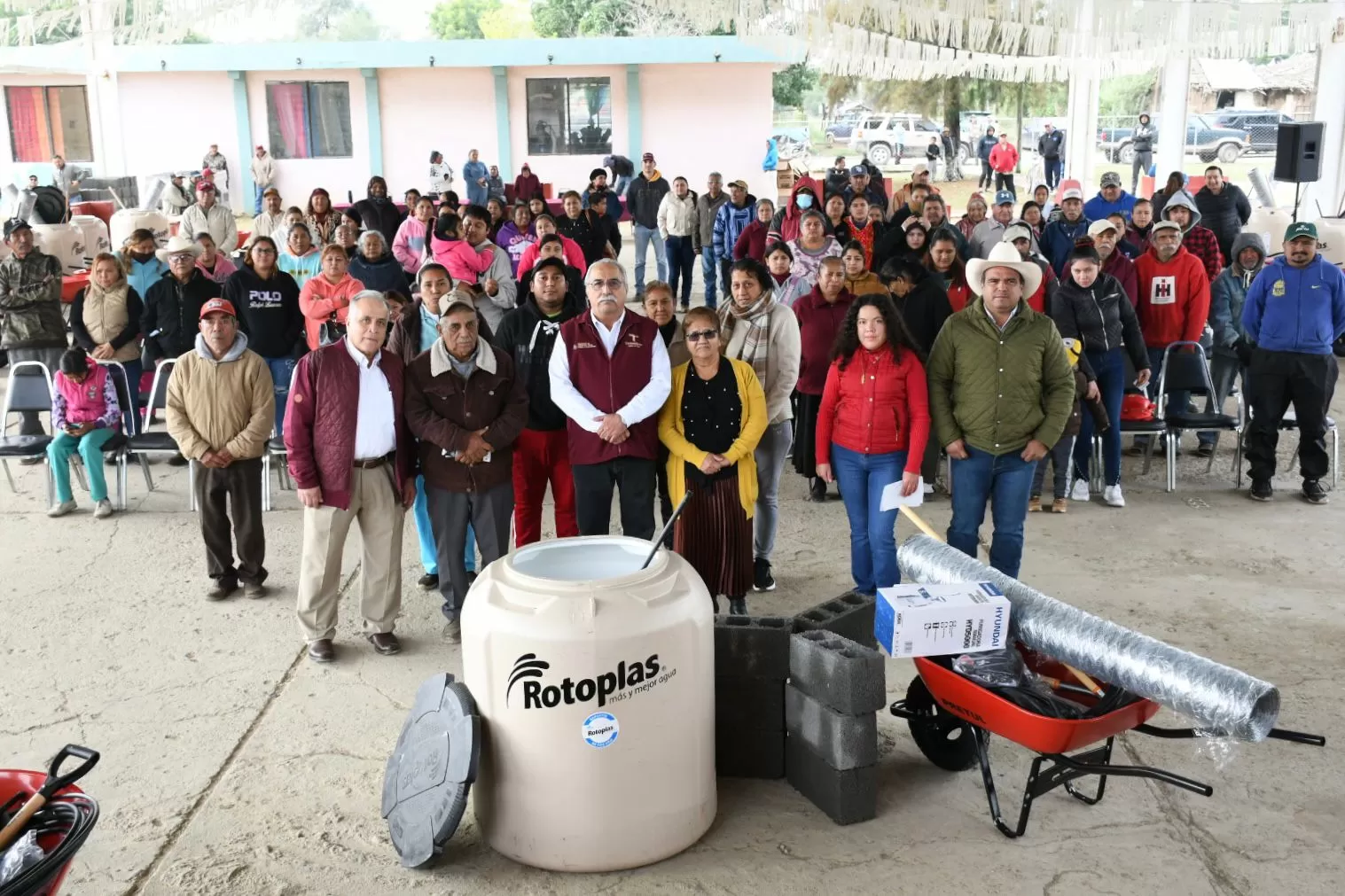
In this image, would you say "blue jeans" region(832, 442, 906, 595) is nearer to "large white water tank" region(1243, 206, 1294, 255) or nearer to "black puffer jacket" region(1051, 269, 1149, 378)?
"black puffer jacket" region(1051, 269, 1149, 378)

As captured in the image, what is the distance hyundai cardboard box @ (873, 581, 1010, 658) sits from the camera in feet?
14.5

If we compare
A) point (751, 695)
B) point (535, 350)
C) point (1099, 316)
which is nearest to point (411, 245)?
point (535, 350)

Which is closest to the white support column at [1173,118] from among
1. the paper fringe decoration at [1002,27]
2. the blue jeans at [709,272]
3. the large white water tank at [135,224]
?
the paper fringe decoration at [1002,27]

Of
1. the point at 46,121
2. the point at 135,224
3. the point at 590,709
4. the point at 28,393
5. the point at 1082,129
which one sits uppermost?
the point at 46,121

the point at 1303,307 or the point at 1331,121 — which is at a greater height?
the point at 1331,121

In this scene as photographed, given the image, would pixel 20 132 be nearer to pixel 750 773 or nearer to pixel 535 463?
pixel 535 463

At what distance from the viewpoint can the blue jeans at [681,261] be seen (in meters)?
17.1

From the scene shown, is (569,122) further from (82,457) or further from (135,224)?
(82,457)

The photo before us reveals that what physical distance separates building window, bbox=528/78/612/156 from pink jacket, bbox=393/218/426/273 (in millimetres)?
16376

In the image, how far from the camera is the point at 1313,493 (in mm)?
8633

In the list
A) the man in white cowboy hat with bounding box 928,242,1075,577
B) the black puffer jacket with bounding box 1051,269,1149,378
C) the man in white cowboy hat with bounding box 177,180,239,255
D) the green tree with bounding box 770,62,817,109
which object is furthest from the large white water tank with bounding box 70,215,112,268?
the green tree with bounding box 770,62,817,109

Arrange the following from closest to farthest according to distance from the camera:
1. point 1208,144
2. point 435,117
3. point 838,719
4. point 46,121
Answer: point 838,719, point 435,117, point 46,121, point 1208,144

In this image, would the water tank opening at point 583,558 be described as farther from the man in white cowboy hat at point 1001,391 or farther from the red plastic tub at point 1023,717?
the man in white cowboy hat at point 1001,391

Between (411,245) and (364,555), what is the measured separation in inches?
284
